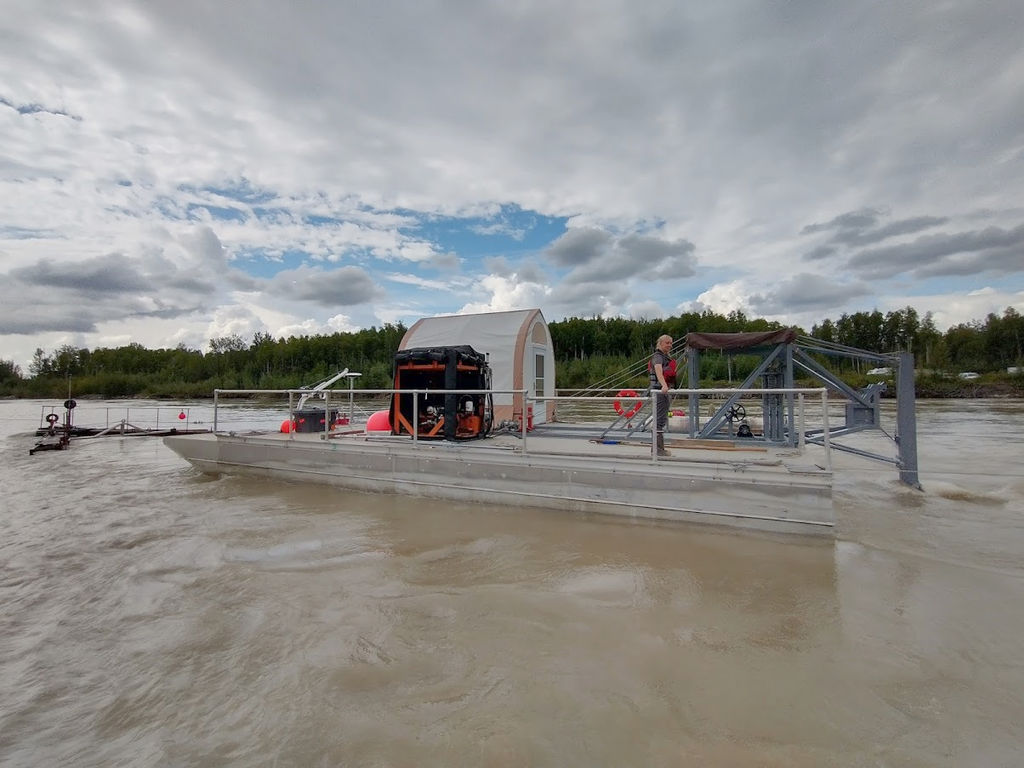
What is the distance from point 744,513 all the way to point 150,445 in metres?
18.3

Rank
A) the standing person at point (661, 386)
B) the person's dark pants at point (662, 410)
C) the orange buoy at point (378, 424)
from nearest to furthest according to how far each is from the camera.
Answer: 1. the standing person at point (661, 386)
2. the person's dark pants at point (662, 410)
3. the orange buoy at point (378, 424)

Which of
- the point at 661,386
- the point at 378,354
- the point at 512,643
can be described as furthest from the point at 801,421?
the point at 378,354

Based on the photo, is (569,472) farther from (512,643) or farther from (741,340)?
(741,340)

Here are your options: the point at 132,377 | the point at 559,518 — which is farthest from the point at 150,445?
the point at 132,377

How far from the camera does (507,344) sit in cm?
1235

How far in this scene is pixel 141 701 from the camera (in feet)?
9.66

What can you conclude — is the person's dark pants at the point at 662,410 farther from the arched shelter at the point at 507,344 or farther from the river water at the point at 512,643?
the arched shelter at the point at 507,344

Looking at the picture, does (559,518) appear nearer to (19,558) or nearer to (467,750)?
(467,750)

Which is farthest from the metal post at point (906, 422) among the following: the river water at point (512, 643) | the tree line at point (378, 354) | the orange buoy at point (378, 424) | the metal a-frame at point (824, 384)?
the tree line at point (378, 354)

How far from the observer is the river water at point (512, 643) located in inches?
99.7

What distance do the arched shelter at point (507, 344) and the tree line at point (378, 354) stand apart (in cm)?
3281

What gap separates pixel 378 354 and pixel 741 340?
240ft

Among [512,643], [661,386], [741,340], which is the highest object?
[741,340]

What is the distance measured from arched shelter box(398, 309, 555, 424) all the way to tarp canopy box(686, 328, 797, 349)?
4.13 meters
